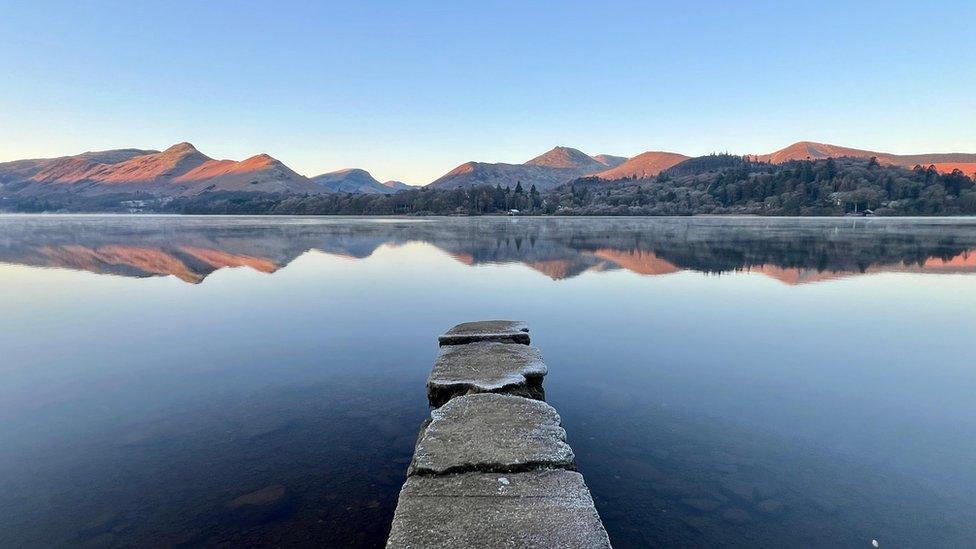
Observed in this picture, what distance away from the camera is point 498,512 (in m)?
5.59

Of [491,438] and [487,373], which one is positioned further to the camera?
[487,373]

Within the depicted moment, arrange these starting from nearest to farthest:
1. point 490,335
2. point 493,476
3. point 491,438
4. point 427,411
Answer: point 493,476 < point 491,438 < point 427,411 < point 490,335

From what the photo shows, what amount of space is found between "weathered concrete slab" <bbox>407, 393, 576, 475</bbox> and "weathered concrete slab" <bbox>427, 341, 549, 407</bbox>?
0.48 meters

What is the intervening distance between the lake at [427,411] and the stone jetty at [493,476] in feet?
3.43

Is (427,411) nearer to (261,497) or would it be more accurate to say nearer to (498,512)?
(261,497)

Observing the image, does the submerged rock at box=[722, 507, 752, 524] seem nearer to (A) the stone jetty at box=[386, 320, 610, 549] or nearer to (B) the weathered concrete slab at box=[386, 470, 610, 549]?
(A) the stone jetty at box=[386, 320, 610, 549]

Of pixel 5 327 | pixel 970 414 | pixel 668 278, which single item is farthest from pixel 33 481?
pixel 668 278

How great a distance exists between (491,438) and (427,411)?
3449 millimetres

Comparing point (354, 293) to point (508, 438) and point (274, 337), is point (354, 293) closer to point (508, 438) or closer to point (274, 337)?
point (274, 337)

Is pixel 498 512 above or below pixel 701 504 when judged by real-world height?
above

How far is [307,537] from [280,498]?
1.09 m

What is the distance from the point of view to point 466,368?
10102 mm

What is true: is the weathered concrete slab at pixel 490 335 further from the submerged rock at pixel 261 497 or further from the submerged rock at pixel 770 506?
the submerged rock at pixel 770 506

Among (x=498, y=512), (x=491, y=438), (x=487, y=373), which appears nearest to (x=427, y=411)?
(x=487, y=373)
